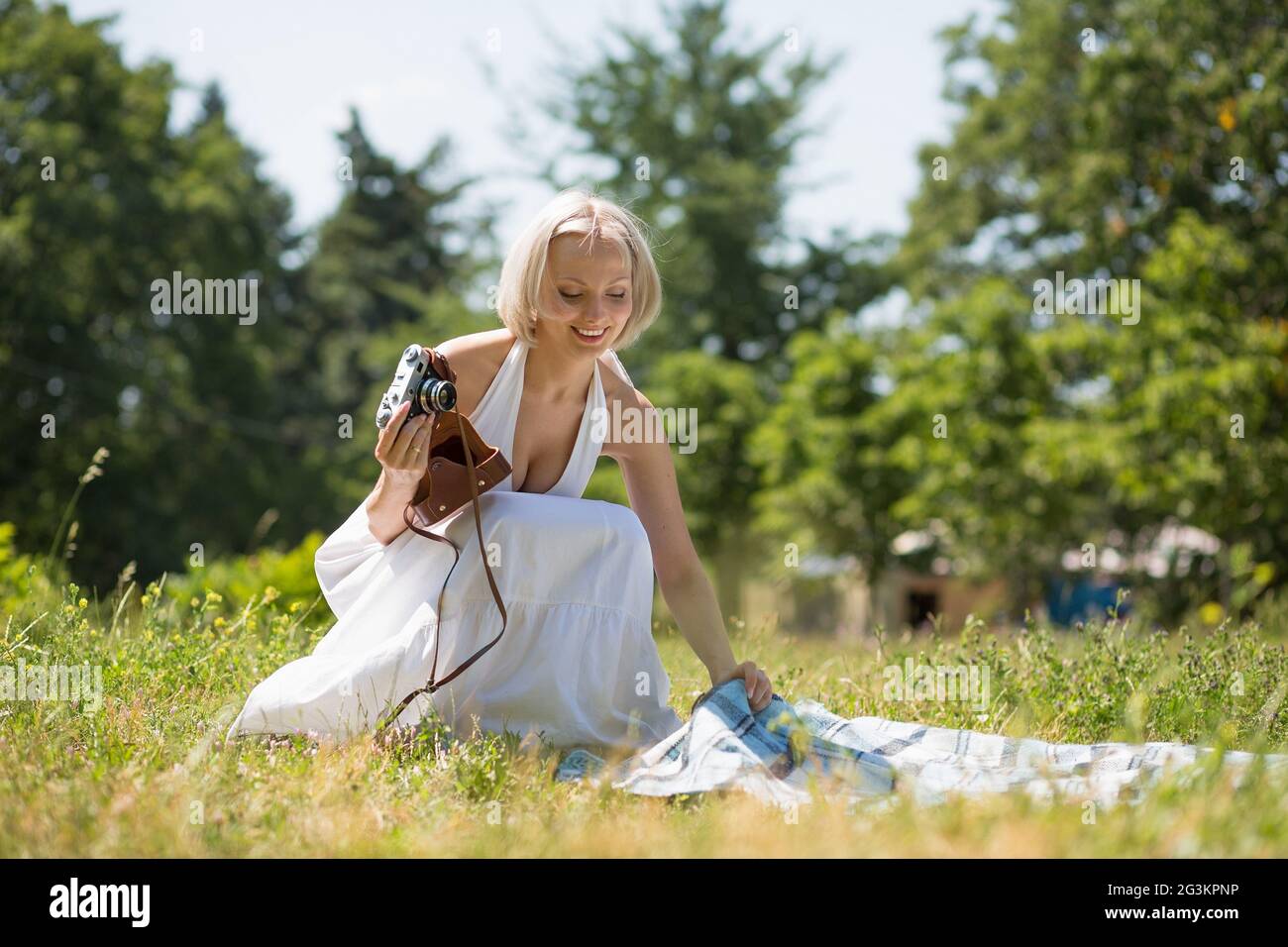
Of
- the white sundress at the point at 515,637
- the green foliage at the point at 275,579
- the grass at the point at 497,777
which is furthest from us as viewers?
the green foliage at the point at 275,579

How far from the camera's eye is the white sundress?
3516mm

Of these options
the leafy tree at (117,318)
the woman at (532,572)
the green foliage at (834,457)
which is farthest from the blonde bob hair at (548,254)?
the leafy tree at (117,318)

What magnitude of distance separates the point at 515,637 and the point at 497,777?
0.78 meters

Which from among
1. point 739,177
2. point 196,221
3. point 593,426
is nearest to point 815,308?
point 739,177

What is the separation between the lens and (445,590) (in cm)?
361

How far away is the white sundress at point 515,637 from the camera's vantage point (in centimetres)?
352

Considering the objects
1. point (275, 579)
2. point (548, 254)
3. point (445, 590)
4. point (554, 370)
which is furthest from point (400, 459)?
point (275, 579)

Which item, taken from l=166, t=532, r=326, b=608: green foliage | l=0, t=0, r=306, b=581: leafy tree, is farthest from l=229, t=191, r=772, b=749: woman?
l=0, t=0, r=306, b=581: leafy tree

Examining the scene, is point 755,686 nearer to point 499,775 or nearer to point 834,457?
point 499,775

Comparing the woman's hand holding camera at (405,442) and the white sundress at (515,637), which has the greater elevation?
the woman's hand holding camera at (405,442)

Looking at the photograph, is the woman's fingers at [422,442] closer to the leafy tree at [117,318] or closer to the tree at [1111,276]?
the tree at [1111,276]

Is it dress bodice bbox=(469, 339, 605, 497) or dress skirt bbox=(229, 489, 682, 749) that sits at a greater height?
dress bodice bbox=(469, 339, 605, 497)

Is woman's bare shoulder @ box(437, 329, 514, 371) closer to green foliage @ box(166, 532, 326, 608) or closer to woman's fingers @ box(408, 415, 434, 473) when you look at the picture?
woman's fingers @ box(408, 415, 434, 473)

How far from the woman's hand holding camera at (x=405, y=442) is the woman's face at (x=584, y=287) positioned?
0.61 meters
